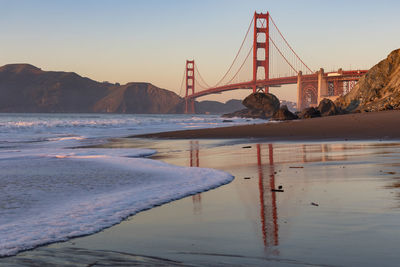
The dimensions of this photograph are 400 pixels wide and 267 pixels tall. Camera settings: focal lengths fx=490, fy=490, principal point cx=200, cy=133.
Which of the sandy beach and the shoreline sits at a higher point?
the shoreline

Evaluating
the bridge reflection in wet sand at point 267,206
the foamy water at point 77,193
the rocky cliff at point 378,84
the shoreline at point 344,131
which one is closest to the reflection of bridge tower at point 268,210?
the bridge reflection in wet sand at point 267,206

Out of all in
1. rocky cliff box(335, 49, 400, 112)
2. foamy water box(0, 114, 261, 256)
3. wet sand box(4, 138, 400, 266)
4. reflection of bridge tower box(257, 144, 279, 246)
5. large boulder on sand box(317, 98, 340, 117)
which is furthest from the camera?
large boulder on sand box(317, 98, 340, 117)

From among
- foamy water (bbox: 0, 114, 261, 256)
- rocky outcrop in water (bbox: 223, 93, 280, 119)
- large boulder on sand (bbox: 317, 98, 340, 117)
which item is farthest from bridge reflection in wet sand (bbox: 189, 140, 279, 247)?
rocky outcrop in water (bbox: 223, 93, 280, 119)

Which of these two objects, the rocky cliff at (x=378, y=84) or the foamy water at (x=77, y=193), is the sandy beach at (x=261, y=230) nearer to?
the foamy water at (x=77, y=193)

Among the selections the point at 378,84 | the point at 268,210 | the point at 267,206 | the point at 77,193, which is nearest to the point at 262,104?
the point at 378,84

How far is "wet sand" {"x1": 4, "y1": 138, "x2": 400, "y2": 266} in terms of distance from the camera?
108 inches

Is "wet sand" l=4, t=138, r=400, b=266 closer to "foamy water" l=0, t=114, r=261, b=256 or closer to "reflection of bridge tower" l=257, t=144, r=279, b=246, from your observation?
"reflection of bridge tower" l=257, t=144, r=279, b=246

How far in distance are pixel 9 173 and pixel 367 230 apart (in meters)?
5.30

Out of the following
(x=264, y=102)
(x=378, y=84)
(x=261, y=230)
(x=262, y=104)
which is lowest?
(x=261, y=230)

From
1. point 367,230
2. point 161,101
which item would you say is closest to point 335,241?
point 367,230

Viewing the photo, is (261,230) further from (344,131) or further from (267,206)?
(344,131)

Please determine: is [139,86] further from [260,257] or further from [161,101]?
[260,257]

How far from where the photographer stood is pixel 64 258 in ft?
9.25

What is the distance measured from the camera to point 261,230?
338 cm
